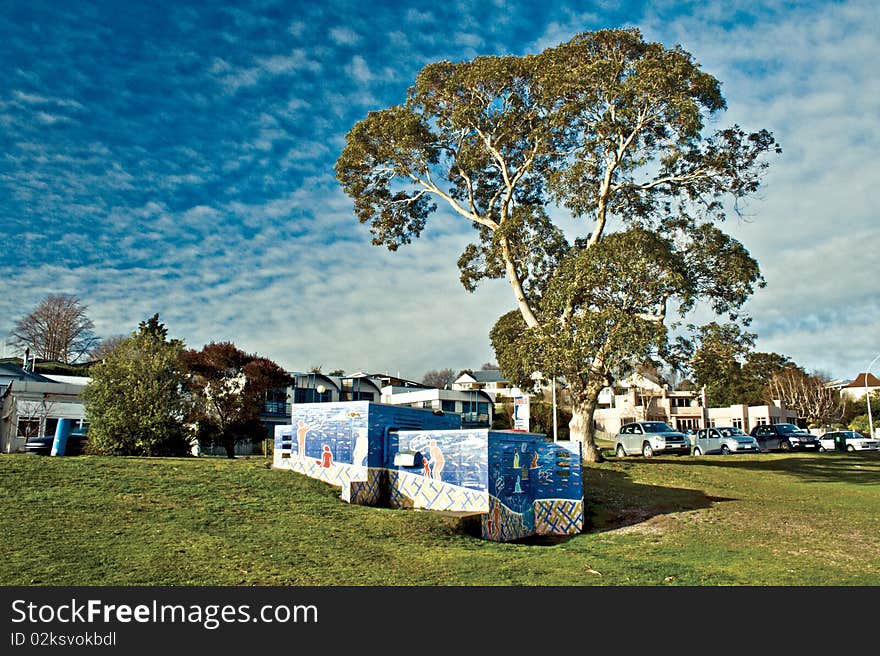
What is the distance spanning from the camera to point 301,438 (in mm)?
16344

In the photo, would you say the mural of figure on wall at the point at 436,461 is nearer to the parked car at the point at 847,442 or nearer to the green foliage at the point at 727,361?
the green foliage at the point at 727,361

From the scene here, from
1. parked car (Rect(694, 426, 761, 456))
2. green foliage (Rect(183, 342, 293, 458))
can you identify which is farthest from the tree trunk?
green foliage (Rect(183, 342, 293, 458))

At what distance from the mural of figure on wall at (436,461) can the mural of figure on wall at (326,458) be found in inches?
94.4

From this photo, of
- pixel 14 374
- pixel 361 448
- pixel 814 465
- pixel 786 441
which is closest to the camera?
pixel 361 448

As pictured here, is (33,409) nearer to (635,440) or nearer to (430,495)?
(430,495)

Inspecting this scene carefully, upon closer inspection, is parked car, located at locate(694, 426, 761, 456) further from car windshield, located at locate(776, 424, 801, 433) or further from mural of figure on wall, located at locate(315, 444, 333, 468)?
mural of figure on wall, located at locate(315, 444, 333, 468)

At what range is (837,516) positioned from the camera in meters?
16.2

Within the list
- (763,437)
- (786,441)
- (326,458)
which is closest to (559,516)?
(326,458)

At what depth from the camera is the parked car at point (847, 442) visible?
135ft

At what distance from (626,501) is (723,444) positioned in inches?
807

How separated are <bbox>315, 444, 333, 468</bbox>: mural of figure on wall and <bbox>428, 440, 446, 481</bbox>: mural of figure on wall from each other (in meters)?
2.40

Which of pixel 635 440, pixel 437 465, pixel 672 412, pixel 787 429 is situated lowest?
pixel 437 465

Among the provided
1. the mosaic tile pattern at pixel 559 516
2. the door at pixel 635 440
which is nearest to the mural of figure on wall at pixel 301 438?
the mosaic tile pattern at pixel 559 516
